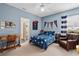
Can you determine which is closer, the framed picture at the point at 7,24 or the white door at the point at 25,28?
the framed picture at the point at 7,24

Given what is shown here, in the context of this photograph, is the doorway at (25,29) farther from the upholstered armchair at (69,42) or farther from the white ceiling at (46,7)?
the upholstered armchair at (69,42)

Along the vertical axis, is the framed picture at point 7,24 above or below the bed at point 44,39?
above

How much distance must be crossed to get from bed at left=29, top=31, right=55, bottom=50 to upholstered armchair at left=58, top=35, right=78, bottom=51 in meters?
0.20

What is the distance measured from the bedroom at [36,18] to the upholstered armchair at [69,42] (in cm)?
7

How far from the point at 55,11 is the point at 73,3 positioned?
1.19ft

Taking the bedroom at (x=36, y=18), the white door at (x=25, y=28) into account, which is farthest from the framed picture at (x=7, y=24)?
the white door at (x=25, y=28)

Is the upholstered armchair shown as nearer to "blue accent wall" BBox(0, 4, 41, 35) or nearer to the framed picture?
"blue accent wall" BBox(0, 4, 41, 35)

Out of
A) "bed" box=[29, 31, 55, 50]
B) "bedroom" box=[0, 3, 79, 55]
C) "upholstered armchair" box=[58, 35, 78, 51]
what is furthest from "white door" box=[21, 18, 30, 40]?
"upholstered armchair" box=[58, 35, 78, 51]

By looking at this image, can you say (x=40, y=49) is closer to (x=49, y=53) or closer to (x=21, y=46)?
(x=49, y=53)

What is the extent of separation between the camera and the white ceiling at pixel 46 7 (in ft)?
7.08

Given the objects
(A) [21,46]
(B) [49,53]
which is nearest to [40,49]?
(B) [49,53]

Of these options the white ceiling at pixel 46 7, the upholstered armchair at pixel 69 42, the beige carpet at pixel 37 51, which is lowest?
A: the beige carpet at pixel 37 51

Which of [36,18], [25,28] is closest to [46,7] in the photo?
[36,18]

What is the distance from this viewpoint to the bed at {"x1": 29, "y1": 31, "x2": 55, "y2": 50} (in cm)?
219
